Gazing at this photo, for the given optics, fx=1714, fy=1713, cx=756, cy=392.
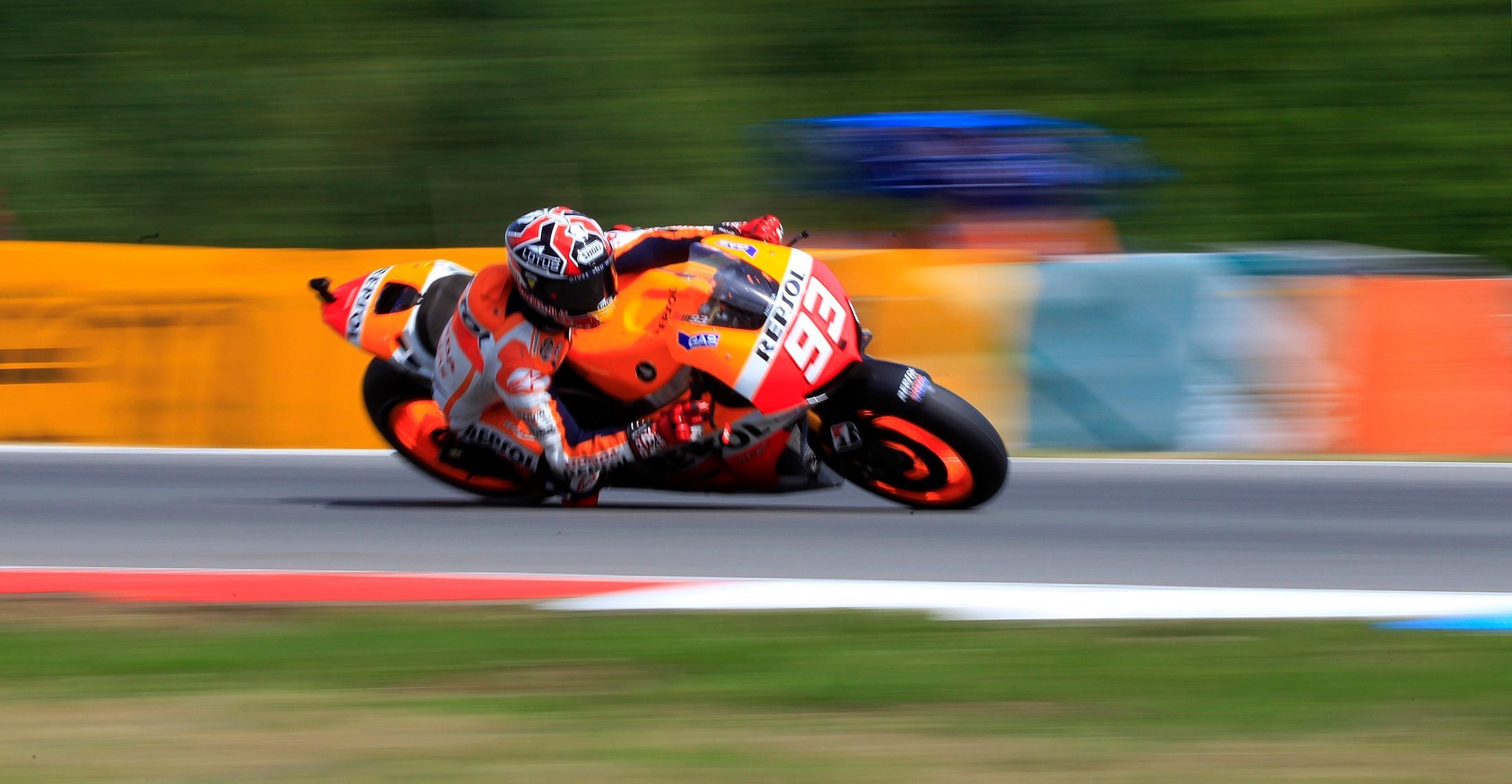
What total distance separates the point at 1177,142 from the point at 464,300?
1050 cm

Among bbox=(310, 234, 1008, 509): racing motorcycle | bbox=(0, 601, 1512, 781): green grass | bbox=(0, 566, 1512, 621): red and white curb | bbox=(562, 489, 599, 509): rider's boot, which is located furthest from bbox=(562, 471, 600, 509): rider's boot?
bbox=(0, 601, 1512, 781): green grass

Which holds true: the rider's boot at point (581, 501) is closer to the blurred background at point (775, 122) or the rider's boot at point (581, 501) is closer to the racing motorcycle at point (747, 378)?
the racing motorcycle at point (747, 378)

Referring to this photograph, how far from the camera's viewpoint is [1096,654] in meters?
4.88

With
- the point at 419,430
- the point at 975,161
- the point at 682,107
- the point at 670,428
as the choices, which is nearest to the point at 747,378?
the point at 670,428

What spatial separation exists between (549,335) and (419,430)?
110cm

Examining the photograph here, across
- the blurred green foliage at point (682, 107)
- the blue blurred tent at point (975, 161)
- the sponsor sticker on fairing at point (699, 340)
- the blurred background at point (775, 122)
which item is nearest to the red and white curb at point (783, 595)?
the sponsor sticker on fairing at point (699, 340)

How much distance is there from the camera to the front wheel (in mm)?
6426

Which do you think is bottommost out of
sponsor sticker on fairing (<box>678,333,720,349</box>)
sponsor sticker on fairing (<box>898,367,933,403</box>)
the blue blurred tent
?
sponsor sticker on fairing (<box>678,333,720,349</box>)

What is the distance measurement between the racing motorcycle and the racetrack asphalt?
0.74 feet

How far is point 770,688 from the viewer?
Answer: 15.1ft

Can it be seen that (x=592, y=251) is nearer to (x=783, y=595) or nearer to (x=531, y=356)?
(x=531, y=356)

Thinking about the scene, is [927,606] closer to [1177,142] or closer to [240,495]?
[240,495]

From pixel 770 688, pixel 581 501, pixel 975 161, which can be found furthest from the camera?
pixel 975 161

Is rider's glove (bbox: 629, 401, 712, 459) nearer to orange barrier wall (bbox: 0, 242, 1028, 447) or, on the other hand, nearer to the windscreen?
Result: the windscreen
